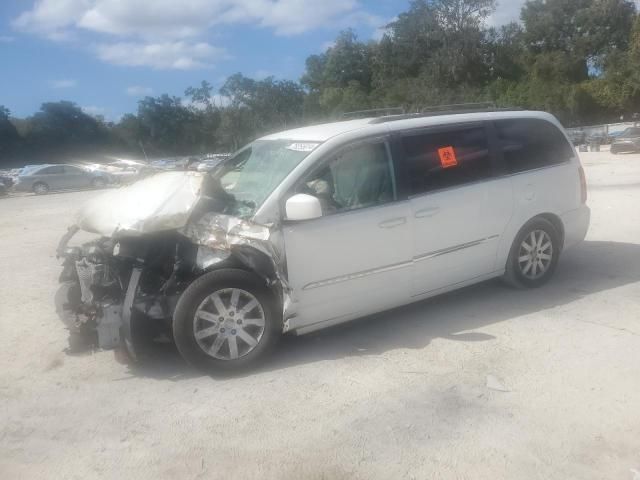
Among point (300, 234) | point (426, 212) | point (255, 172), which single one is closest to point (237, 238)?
point (300, 234)

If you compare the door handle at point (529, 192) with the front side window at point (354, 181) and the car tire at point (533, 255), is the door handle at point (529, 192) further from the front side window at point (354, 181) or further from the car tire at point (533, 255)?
the front side window at point (354, 181)

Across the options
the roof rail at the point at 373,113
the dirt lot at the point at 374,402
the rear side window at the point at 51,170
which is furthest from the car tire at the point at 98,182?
the roof rail at the point at 373,113

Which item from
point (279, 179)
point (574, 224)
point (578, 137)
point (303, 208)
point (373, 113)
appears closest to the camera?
point (303, 208)

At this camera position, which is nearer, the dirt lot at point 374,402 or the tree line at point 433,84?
the dirt lot at point 374,402

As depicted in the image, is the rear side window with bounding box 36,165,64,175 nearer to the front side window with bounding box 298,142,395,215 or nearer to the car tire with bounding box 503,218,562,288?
the front side window with bounding box 298,142,395,215

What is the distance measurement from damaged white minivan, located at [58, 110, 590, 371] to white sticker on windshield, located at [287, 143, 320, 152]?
0.08 feet

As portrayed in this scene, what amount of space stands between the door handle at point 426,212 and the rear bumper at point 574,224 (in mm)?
1753

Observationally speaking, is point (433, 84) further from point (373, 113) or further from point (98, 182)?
point (373, 113)

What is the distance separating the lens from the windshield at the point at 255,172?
459 centimetres

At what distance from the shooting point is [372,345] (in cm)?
480

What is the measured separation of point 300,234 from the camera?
173 inches

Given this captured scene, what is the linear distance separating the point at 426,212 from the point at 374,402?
179 centimetres

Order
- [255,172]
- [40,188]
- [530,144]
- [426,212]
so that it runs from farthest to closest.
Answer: [40,188]
[530,144]
[255,172]
[426,212]

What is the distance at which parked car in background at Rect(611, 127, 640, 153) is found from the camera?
26766mm
